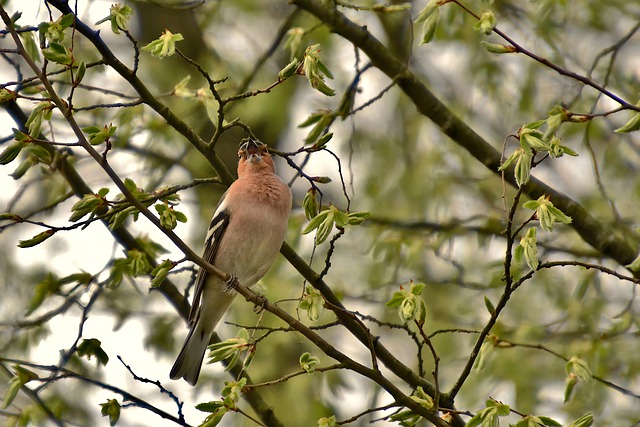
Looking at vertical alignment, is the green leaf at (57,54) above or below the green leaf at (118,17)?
below

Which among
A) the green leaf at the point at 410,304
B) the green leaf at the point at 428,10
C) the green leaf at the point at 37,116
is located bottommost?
the green leaf at the point at 410,304

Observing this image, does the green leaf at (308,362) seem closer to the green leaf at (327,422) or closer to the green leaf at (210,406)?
the green leaf at (327,422)

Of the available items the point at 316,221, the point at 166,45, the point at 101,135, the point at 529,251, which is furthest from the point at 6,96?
the point at 529,251

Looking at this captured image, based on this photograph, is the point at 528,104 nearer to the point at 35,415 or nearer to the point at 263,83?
the point at 263,83

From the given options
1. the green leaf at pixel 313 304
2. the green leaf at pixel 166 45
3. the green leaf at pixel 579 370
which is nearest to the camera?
the green leaf at pixel 166 45

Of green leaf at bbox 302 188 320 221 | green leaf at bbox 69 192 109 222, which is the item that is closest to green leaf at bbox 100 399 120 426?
green leaf at bbox 69 192 109 222

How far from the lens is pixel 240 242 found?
20.9 ft

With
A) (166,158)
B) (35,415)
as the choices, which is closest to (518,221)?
(166,158)

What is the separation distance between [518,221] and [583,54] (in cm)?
257

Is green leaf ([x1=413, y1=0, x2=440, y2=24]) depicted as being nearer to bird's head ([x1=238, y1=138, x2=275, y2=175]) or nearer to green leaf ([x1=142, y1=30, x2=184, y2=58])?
green leaf ([x1=142, y1=30, x2=184, y2=58])

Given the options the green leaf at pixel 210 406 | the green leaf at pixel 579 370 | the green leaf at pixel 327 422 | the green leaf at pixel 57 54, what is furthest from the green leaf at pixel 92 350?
the green leaf at pixel 579 370

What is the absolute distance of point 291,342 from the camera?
34.1ft

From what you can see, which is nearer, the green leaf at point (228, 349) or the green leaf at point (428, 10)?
the green leaf at point (228, 349)

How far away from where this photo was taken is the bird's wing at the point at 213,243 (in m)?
6.53
